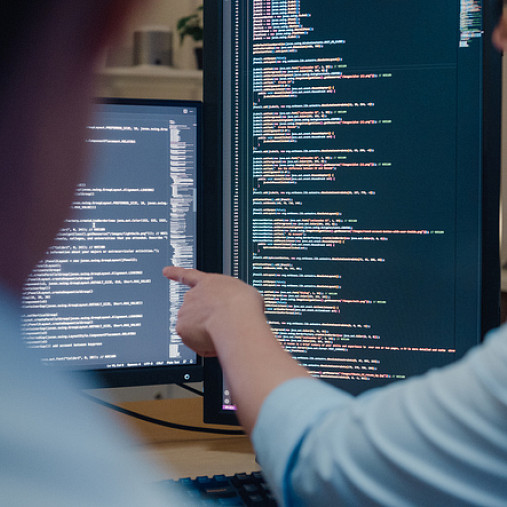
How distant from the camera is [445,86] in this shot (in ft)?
2.48

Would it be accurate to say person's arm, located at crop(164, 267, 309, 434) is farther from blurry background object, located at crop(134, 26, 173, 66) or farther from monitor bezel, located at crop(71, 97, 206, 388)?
blurry background object, located at crop(134, 26, 173, 66)

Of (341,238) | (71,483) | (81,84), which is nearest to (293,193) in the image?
(341,238)

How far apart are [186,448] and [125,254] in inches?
11.2

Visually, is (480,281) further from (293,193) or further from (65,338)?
(65,338)

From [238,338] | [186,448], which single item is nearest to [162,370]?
[186,448]

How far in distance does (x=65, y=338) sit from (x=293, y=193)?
350 mm

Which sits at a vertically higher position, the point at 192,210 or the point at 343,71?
the point at 343,71

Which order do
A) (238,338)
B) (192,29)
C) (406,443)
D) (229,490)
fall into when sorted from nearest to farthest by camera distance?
(406,443)
(238,338)
(229,490)
(192,29)

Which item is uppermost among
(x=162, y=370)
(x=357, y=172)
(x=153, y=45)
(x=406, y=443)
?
(x=153, y=45)

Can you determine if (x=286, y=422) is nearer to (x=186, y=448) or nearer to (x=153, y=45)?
(x=186, y=448)

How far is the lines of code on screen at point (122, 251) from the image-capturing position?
30.4 inches

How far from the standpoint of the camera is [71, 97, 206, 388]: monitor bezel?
0.79m

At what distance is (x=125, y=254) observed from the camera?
2.60ft

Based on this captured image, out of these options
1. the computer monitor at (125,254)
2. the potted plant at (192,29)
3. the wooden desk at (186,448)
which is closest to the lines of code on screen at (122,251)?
the computer monitor at (125,254)
